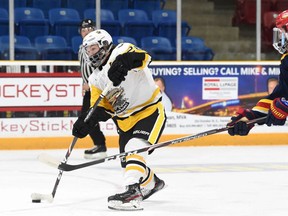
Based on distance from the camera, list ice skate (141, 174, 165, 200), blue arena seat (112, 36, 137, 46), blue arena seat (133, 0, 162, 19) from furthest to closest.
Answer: blue arena seat (133, 0, 162, 19)
blue arena seat (112, 36, 137, 46)
ice skate (141, 174, 165, 200)

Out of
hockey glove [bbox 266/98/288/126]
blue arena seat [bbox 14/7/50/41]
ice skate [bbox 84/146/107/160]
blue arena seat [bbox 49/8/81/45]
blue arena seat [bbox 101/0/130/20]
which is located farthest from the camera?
blue arena seat [bbox 101/0/130/20]

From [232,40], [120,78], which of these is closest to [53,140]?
[232,40]

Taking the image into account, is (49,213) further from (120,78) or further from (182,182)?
(182,182)

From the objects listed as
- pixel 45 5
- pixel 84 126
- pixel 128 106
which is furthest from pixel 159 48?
pixel 84 126

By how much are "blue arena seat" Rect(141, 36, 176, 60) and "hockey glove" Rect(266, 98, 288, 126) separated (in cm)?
478

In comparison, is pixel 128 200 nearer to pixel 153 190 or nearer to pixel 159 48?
pixel 153 190

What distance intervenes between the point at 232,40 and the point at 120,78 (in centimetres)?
566

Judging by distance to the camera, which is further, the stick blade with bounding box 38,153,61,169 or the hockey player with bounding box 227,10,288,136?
the stick blade with bounding box 38,153,61,169

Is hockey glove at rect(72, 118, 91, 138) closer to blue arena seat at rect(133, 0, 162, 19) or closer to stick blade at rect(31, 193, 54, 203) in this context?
stick blade at rect(31, 193, 54, 203)

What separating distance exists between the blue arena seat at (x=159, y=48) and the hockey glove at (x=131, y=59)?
4.66 meters

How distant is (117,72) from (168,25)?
5.13 meters

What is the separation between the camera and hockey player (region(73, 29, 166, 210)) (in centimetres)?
466

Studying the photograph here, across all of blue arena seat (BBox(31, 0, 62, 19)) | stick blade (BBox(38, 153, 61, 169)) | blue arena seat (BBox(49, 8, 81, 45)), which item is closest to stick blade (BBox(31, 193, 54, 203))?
stick blade (BBox(38, 153, 61, 169))

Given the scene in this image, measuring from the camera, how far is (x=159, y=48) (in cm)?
945
